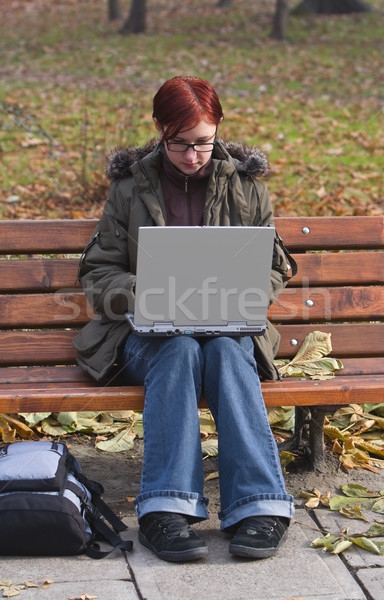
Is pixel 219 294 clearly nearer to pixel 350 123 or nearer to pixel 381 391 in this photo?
pixel 381 391

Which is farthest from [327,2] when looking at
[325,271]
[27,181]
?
[325,271]

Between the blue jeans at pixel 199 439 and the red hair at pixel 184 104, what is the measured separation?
79 centimetres

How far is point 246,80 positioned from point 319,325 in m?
11.2

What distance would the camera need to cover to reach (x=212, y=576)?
2.72 meters

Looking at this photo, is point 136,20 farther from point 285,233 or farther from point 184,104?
point 184,104

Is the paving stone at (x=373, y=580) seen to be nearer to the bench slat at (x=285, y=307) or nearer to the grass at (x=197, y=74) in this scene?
the bench slat at (x=285, y=307)

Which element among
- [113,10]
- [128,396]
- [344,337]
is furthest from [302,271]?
[113,10]

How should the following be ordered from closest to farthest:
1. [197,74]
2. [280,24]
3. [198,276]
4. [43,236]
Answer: [198,276], [43,236], [197,74], [280,24]

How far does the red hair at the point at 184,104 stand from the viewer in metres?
3.17

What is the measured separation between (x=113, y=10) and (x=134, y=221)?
65.1 ft

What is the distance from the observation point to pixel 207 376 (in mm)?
3053

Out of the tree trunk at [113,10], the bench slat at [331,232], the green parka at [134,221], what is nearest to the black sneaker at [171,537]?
the green parka at [134,221]

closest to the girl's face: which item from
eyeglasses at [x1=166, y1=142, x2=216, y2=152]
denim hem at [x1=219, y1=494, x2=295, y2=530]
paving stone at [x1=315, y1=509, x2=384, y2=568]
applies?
eyeglasses at [x1=166, y1=142, x2=216, y2=152]

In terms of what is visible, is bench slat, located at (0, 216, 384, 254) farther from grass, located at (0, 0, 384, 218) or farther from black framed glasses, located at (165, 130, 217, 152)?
grass, located at (0, 0, 384, 218)
